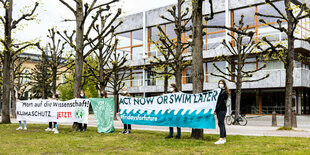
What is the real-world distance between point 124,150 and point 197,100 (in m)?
3.29

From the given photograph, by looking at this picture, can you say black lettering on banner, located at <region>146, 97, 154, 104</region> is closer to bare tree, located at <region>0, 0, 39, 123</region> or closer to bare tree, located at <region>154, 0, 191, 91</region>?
bare tree, located at <region>154, 0, 191, 91</region>

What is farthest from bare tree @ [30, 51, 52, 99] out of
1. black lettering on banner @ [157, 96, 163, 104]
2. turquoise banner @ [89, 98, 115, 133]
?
black lettering on banner @ [157, 96, 163, 104]

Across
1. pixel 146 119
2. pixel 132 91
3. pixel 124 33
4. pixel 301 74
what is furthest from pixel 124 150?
pixel 124 33

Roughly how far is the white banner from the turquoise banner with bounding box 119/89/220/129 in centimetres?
171

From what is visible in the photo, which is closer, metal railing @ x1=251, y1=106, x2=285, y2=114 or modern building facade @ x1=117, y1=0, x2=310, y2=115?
modern building facade @ x1=117, y1=0, x2=310, y2=115

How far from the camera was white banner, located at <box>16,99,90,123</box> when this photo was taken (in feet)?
48.3

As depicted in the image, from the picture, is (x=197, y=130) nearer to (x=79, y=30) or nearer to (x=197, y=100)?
(x=197, y=100)

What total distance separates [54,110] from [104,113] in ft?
9.00

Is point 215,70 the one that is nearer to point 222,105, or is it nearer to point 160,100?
point 160,100

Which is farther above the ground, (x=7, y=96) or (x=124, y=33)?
(x=124, y=33)

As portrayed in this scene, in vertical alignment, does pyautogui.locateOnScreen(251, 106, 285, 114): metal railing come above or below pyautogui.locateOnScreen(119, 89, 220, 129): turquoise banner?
below

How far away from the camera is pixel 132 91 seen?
44.9 metres

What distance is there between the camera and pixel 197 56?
11758 millimetres

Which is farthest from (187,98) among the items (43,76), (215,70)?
(215,70)
